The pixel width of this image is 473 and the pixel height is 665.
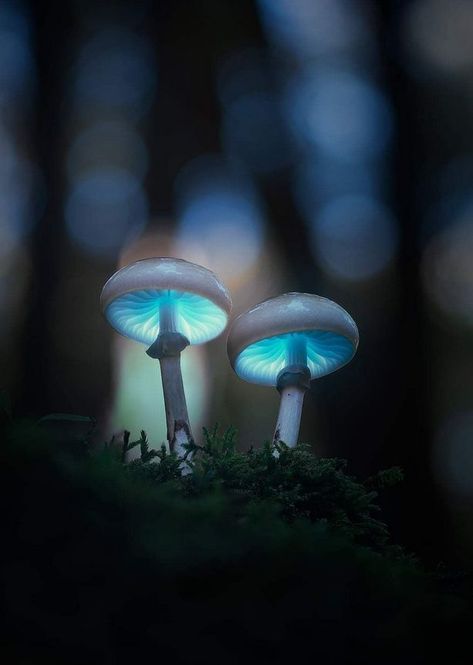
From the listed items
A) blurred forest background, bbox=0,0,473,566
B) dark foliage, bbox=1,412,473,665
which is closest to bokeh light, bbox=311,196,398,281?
blurred forest background, bbox=0,0,473,566

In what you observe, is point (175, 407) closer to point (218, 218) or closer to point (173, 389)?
point (173, 389)

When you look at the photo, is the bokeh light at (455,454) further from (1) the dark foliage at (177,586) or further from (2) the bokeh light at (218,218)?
(1) the dark foliage at (177,586)

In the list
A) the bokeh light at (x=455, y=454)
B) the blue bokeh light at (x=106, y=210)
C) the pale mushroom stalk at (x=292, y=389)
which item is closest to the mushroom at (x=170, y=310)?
the pale mushroom stalk at (x=292, y=389)

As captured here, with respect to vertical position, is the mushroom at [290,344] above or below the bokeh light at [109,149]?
below

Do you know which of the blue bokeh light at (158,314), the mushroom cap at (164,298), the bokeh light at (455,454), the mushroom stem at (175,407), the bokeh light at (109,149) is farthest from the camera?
the bokeh light at (109,149)

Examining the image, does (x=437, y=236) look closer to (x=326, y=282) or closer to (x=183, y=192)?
(x=326, y=282)

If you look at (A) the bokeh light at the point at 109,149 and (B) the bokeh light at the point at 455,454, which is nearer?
(B) the bokeh light at the point at 455,454

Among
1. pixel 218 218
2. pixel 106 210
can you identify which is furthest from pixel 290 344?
pixel 106 210

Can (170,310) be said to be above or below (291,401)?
above
